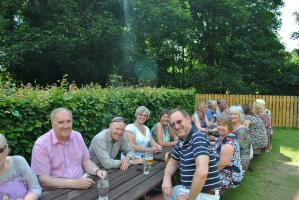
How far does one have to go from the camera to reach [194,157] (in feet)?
11.3

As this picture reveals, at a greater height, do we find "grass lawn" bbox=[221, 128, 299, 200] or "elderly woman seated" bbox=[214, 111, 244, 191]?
"elderly woman seated" bbox=[214, 111, 244, 191]

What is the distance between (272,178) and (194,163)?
14.4 ft

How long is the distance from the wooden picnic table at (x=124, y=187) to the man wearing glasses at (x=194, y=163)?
437 mm

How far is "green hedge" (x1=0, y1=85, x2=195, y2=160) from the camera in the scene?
13.5 ft

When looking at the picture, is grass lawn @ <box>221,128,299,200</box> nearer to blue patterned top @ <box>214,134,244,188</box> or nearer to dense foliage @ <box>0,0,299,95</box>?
blue patterned top @ <box>214,134,244,188</box>

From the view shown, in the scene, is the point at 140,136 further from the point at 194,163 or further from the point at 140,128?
the point at 194,163

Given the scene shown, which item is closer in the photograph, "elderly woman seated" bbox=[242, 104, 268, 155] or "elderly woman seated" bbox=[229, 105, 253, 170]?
"elderly woman seated" bbox=[229, 105, 253, 170]

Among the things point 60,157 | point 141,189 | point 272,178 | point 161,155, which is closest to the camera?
point 141,189

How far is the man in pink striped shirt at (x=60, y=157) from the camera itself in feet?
11.5

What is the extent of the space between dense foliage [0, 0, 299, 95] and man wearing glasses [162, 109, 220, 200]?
14467mm

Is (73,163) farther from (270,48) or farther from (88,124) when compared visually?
(270,48)

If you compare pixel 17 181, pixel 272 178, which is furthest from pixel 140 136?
pixel 272 178

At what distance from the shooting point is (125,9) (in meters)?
20.2

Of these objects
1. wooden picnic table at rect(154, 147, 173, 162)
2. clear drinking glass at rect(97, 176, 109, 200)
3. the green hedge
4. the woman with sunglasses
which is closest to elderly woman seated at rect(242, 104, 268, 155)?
wooden picnic table at rect(154, 147, 173, 162)
